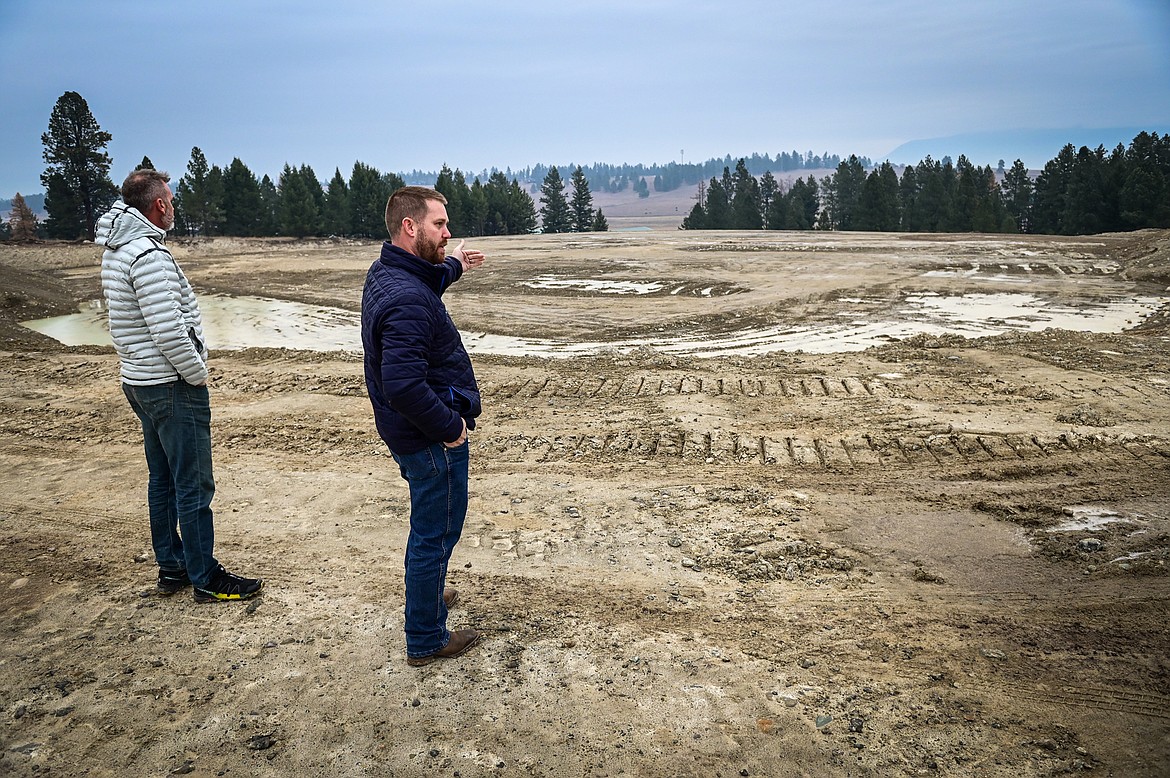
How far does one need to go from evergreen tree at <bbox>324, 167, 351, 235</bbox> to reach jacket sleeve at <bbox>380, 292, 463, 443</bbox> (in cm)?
5464

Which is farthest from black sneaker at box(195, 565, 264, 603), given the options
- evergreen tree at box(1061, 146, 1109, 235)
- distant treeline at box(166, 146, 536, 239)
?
evergreen tree at box(1061, 146, 1109, 235)

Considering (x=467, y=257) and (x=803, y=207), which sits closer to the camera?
(x=467, y=257)

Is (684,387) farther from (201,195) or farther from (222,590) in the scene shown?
(201,195)

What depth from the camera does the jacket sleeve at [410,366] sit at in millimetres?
2904

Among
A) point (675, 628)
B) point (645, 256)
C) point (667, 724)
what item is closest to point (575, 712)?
point (667, 724)

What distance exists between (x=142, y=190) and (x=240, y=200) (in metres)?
55.2

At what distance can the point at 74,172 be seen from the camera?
41.9m

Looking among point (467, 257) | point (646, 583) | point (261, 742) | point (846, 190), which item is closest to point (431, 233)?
point (467, 257)

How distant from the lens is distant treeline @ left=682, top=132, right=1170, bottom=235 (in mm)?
40469

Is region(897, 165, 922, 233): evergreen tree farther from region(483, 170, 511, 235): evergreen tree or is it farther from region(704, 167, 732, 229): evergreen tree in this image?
region(483, 170, 511, 235): evergreen tree

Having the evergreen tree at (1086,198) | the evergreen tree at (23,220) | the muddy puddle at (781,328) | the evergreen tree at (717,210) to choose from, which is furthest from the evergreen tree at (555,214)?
the muddy puddle at (781,328)

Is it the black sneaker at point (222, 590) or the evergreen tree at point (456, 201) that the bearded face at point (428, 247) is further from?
the evergreen tree at point (456, 201)

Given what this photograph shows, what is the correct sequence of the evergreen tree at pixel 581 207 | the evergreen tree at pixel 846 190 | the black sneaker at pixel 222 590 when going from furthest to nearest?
the evergreen tree at pixel 581 207 → the evergreen tree at pixel 846 190 → the black sneaker at pixel 222 590

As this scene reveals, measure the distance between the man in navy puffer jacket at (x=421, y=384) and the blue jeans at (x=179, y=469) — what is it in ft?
4.52
